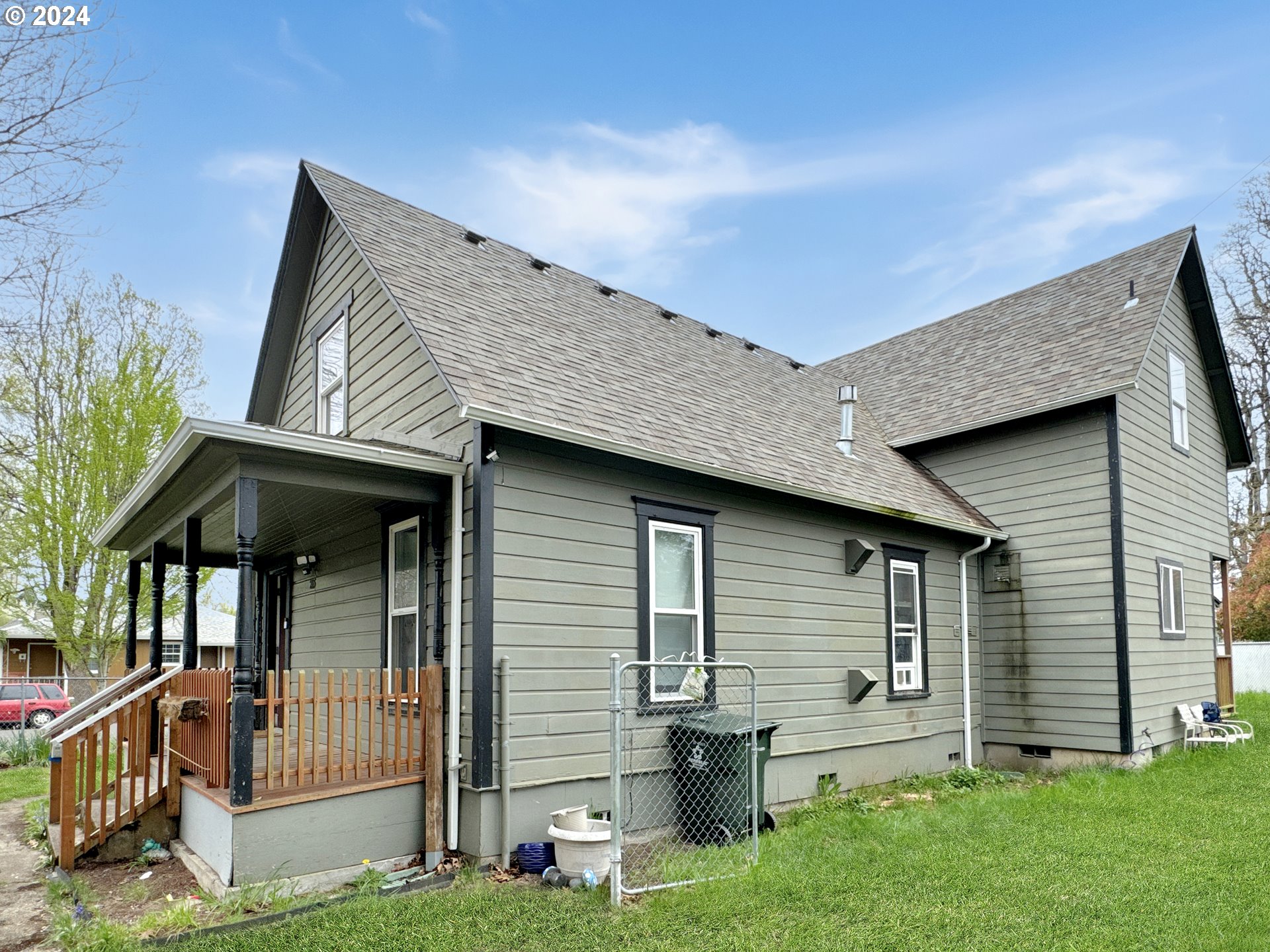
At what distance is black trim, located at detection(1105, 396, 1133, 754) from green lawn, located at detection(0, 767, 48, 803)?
41.0ft

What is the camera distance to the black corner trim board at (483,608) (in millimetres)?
6152

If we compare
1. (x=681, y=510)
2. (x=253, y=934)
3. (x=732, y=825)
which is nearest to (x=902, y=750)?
(x=732, y=825)

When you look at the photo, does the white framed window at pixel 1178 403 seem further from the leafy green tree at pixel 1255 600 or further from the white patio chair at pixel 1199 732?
the leafy green tree at pixel 1255 600

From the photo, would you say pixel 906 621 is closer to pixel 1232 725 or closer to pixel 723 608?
pixel 723 608

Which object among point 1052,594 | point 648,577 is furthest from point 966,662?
point 648,577

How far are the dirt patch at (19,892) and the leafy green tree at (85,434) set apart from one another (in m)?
11.0

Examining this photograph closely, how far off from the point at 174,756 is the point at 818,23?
13694mm

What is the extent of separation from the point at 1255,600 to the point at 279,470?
1018 inches

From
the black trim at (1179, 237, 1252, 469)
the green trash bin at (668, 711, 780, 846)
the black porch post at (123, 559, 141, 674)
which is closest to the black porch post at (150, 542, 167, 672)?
the black porch post at (123, 559, 141, 674)

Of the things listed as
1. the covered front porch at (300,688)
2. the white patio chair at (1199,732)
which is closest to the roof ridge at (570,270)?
the covered front porch at (300,688)

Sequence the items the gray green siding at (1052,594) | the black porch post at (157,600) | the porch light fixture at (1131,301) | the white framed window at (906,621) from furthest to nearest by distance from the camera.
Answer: the porch light fixture at (1131,301) < the gray green siding at (1052,594) < the white framed window at (906,621) < the black porch post at (157,600)

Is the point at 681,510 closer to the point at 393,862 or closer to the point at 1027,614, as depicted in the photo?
the point at 393,862

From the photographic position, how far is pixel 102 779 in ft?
21.1

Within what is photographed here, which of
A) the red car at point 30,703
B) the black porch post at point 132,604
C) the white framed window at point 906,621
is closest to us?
the black porch post at point 132,604
